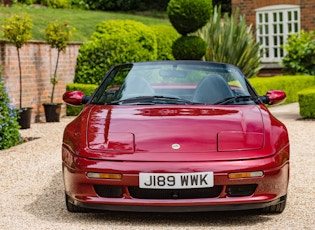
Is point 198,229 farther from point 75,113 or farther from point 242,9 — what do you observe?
point 242,9

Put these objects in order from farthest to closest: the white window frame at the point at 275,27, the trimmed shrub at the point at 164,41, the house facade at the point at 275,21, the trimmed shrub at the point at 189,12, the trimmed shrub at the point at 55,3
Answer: the trimmed shrub at the point at 55,3, the white window frame at the point at 275,27, the house facade at the point at 275,21, the trimmed shrub at the point at 164,41, the trimmed shrub at the point at 189,12

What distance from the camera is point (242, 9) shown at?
2833 cm

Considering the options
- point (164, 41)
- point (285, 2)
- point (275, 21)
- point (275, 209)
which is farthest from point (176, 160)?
point (275, 21)

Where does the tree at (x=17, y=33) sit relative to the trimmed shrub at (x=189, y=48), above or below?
above

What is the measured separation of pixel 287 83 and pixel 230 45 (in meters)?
1.91

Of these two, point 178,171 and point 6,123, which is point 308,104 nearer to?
point 6,123

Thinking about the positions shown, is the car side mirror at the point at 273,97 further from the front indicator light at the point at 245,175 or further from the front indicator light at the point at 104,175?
the front indicator light at the point at 104,175

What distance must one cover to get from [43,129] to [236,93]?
7.79 m

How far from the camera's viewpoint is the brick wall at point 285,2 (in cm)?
2669

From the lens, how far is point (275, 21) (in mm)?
27906

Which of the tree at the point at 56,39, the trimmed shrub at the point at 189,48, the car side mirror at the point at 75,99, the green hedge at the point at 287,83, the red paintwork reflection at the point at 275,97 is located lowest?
the green hedge at the point at 287,83

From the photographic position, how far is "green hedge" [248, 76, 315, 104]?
1985cm

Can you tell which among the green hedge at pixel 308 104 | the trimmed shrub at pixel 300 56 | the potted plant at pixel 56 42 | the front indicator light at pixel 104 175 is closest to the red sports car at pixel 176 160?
the front indicator light at pixel 104 175

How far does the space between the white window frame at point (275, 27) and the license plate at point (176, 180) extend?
22.4 metres
